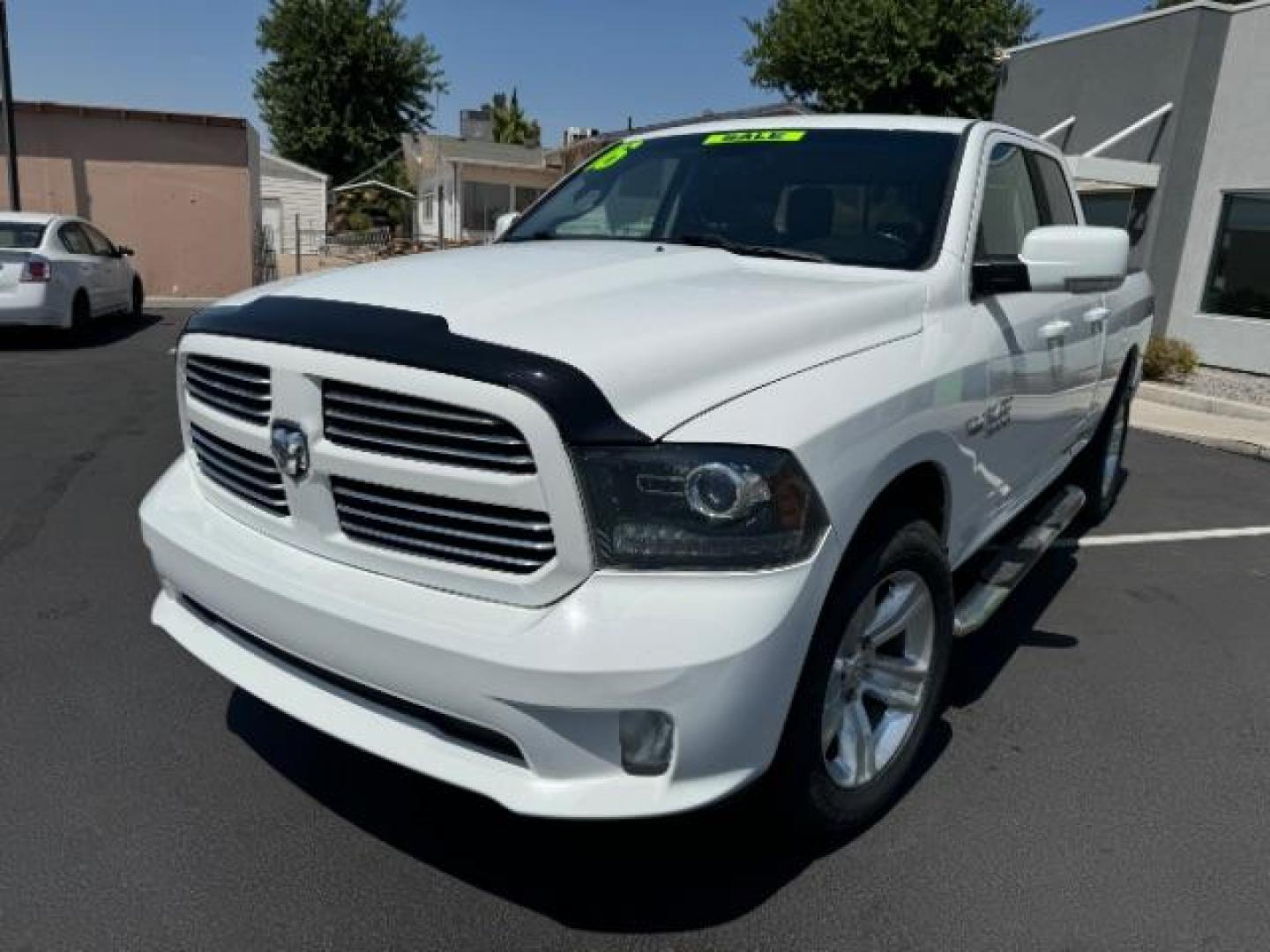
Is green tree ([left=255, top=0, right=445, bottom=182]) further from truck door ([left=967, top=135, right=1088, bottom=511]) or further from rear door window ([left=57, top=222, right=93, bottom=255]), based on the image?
truck door ([left=967, top=135, right=1088, bottom=511])

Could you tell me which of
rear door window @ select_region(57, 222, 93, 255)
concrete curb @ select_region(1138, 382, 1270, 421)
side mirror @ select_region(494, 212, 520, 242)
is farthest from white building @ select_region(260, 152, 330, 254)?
side mirror @ select_region(494, 212, 520, 242)

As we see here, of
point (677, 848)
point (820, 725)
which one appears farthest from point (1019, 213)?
point (677, 848)

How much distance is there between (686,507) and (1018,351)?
1740 millimetres

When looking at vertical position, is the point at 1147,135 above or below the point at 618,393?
above

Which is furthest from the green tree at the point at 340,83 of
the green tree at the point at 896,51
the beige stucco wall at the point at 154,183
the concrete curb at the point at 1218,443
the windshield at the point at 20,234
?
the concrete curb at the point at 1218,443

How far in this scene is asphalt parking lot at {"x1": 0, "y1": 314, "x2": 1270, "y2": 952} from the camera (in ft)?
7.75

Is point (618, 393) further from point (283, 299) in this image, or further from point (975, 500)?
point (975, 500)

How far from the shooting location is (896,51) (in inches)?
1109

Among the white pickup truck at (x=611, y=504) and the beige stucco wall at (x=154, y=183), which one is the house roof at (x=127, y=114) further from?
the white pickup truck at (x=611, y=504)

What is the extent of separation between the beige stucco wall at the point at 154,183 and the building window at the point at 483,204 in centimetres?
1962

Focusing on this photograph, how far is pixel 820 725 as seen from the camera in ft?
7.73

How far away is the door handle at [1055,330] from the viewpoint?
3.54 metres

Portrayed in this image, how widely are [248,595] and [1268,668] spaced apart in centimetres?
372

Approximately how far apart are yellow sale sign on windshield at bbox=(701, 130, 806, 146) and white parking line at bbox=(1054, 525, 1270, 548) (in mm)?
2751
